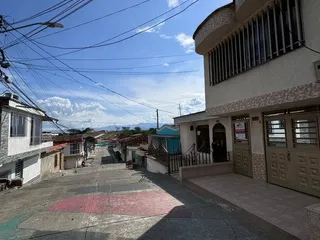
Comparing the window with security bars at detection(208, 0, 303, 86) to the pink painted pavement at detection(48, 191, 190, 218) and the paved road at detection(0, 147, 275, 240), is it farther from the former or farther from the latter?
the pink painted pavement at detection(48, 191, 190, 218)

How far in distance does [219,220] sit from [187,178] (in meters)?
3.63

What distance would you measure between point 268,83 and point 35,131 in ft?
48.2

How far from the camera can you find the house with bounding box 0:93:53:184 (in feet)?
30.3

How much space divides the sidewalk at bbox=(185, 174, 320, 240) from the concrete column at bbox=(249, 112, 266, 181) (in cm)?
40

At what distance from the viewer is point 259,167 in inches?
286

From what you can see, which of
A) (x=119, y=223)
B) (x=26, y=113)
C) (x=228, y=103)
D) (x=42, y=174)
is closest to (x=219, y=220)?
(x=119, y=223)

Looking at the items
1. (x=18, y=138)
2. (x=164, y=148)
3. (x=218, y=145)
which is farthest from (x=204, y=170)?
(x=18, y=138)

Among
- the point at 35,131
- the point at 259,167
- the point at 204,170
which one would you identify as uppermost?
the point at 35,131

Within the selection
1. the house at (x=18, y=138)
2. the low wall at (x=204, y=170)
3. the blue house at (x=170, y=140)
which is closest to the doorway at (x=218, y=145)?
the low wall at (x=204, y=170)

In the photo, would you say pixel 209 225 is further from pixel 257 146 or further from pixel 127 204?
pixel 257 146

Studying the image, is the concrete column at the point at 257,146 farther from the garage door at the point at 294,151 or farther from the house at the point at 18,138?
the house at the point at 18,138

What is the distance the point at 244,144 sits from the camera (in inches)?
320

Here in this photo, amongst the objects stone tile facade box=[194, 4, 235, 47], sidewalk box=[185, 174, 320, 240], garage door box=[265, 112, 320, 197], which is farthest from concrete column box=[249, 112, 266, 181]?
stone tile facade box=[194, 4, 235, 47]

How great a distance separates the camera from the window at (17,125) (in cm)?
1003
